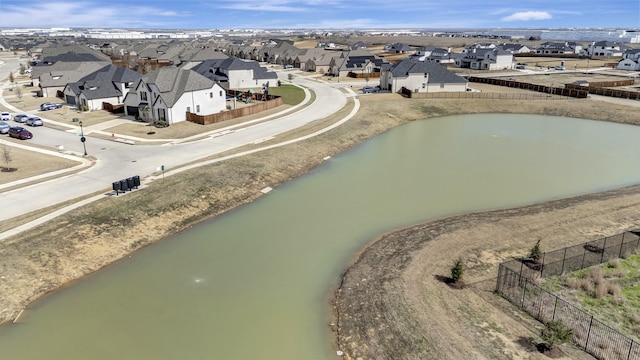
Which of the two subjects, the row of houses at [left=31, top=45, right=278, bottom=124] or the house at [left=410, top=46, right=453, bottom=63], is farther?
the house at [left=410, top=46, right=453, bottom=63]

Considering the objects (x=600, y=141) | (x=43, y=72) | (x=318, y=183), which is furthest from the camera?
(x=43, y=72)

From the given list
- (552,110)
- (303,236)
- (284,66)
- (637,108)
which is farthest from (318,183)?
(284,66)

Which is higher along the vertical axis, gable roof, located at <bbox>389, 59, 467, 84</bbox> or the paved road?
gable roof, located at <bbox>389, 59, 467, 84</bbox>

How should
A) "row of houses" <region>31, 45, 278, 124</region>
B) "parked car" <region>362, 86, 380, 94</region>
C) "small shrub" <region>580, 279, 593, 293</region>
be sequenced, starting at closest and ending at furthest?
1. "small shrub" <region>580, 279, 593, 293</region>
2. "row of houses" <region>31, 45, 278, 124</region>
3. "parked car" <region>362, 86, 380, 94</region>

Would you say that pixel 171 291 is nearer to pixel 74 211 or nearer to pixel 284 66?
pixel 74 211

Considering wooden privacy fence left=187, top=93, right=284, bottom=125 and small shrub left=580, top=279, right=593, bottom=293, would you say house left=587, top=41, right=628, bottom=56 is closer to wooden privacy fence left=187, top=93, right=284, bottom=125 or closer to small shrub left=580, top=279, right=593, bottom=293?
wooden privacy fence left=187, top=93, right=284, bottom=125

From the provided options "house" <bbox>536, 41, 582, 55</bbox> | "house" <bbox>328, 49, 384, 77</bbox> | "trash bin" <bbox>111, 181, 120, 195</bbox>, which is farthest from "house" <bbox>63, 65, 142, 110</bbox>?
"house" <bbox>536, 41, 582, 55</bbox>
